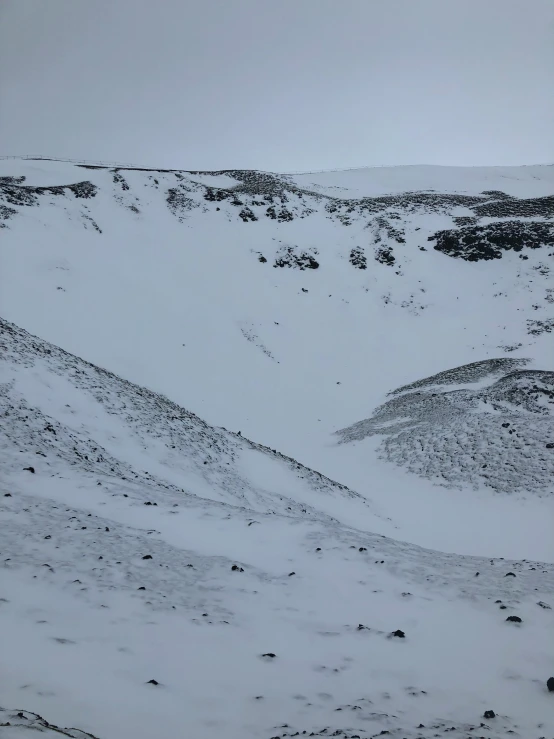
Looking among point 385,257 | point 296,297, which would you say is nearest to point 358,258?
point 385,257

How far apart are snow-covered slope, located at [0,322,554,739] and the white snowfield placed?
4 cm

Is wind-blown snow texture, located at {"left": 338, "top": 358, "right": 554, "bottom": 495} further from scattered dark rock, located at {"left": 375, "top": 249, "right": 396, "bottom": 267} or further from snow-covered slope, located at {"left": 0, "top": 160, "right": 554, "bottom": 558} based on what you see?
scattered dark rock, located at {"left": 375, "top": 249, "right": 396, "bottom": 267}

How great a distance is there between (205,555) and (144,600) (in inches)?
85.7

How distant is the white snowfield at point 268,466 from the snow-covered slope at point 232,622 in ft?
0.14

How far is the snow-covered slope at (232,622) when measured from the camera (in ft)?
17.6

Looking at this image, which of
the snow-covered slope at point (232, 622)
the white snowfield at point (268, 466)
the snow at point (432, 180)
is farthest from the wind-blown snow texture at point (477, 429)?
the snow at point (432, 180)

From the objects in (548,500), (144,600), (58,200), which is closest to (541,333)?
(548,500)

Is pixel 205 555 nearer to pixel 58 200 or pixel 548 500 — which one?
pixel 548 500

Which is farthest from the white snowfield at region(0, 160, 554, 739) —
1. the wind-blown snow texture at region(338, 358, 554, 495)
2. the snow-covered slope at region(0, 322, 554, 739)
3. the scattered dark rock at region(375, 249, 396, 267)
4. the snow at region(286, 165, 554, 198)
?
the snow at region(286, 165, 554, 198)

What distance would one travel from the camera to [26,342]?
19375 mm

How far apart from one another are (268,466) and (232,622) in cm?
1196

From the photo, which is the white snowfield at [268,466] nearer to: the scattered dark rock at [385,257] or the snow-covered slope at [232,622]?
the snow-covered slope at [232,622]

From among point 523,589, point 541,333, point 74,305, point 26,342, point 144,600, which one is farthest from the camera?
point 541,333

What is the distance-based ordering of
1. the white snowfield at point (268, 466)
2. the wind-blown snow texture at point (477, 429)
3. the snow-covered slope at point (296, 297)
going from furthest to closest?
the snow-covered slope at point (296, 297)
the wind-blown snow texture at point (477, 429)
the white snowfield at point (268, 466)
